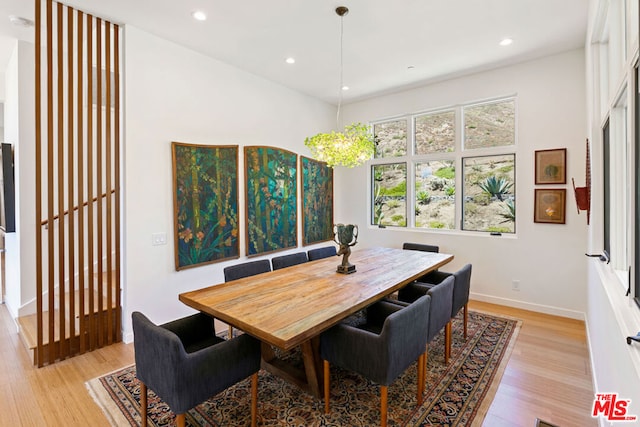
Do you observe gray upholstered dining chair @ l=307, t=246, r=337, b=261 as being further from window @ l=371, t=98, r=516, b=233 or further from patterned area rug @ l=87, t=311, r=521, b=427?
window @ l=371, t=98, r=516, b=233

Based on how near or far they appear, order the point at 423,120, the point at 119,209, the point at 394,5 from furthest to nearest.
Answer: the point at 423,120 < the point at 119,209 < the point at 394,5

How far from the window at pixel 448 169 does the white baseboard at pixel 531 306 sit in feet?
3.11

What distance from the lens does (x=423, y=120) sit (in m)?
4.92

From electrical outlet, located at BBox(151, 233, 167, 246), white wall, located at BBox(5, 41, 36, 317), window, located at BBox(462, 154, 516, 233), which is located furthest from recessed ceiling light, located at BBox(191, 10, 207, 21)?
window, located at BBox(462, 154, 516, 233)

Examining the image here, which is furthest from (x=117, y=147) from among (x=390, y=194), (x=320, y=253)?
(x=390, y=194)

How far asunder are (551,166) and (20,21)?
5977 mm

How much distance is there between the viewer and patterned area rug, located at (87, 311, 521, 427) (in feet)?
6.52

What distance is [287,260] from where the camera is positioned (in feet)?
11.0

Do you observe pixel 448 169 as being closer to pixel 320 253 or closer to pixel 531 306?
pixel 531 306

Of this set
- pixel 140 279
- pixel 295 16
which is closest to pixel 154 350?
pixel 140 279

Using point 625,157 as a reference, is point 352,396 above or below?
below

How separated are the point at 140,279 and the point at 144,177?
1.08 metres

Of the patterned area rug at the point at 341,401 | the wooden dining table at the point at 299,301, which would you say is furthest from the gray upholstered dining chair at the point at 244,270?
the patterned area rug at the point at 341,401

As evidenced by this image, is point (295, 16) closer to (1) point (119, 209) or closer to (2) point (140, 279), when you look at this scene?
(1) point (119, 209)
